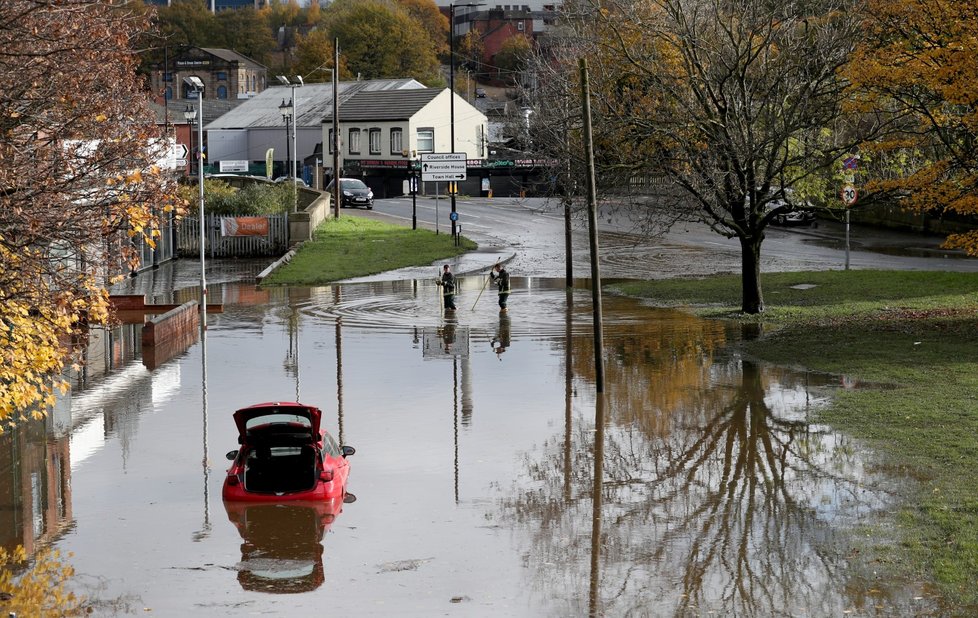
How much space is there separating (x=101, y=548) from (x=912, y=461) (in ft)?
33.9

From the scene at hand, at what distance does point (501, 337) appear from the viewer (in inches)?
1112

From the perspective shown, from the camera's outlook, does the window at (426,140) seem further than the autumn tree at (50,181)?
Yes

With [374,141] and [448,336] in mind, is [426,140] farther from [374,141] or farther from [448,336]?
[448,336]

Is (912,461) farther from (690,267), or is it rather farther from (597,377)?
(690,267)

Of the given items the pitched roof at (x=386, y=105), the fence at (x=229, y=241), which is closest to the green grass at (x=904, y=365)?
the fence at (x=229, y=241)

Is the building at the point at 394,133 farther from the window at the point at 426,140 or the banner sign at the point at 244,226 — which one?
the banner sign at the point at 244,226

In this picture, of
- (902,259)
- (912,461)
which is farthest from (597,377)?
(902,259)

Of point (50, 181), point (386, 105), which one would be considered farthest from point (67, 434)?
point (386, 105)

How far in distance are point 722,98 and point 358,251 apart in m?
22.6

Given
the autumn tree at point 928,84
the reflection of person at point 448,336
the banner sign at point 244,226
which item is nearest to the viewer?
the autumn tree at point 928,84

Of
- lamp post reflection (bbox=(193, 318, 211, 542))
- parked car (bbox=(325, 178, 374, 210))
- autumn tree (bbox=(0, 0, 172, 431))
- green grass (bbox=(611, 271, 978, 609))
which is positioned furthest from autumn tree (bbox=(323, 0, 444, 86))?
autumn tree (bbox=(0, 0, 172, 431))

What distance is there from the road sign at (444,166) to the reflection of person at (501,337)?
2021cm

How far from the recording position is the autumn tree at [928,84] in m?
23.5

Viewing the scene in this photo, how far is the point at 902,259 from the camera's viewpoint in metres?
44.3
